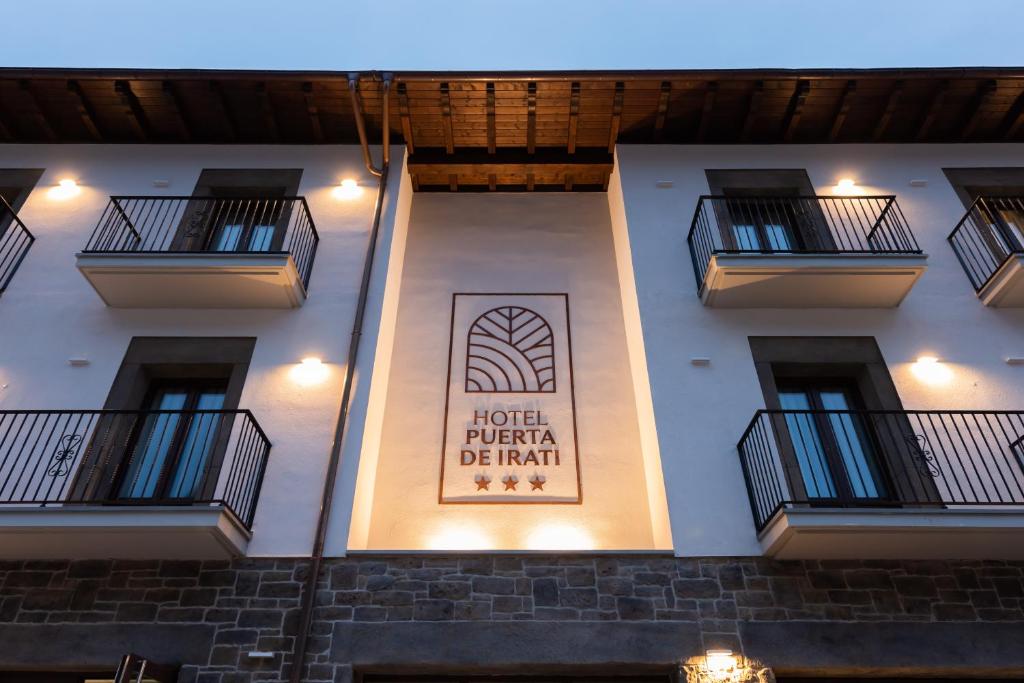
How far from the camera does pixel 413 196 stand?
11.0m

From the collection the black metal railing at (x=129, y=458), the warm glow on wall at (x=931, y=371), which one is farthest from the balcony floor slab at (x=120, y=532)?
the warm glow on wall at (x=931, y=371)

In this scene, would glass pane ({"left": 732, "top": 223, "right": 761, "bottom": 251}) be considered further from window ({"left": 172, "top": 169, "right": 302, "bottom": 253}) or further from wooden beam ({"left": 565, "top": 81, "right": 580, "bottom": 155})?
window ({"left": 172, "top": 169, "right": 302, "bottom": 253})

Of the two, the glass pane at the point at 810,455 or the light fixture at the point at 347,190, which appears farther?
the light fixture at the point at 347,190

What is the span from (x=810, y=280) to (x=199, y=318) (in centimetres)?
700

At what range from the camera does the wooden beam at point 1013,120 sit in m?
9.91

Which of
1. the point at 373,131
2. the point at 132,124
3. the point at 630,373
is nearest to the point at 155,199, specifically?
the point at 132,124

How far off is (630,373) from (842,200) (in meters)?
3.60

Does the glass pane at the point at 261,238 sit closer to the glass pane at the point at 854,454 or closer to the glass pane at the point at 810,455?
the glass pane at the point at 810,455

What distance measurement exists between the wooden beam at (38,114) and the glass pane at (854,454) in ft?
35.0

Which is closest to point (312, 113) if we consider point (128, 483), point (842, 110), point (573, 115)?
point (573, 115)

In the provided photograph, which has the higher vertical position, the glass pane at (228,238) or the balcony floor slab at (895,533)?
the glass pane at (228,238)

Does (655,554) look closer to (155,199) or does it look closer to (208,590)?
(208,590)

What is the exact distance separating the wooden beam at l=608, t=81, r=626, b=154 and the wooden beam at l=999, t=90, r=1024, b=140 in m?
5.28

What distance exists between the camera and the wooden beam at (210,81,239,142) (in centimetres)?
981
